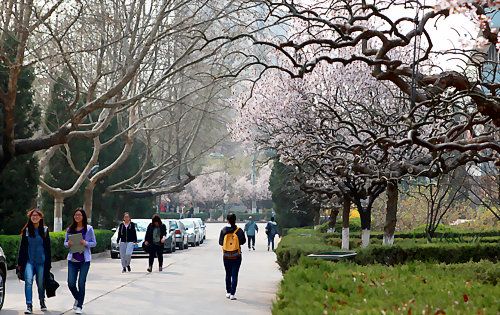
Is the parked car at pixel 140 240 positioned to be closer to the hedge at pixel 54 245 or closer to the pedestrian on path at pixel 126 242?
the hedge at pixel 54 245

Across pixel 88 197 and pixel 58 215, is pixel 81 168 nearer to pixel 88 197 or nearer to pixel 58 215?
pixel 88 197

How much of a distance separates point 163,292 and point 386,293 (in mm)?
8142

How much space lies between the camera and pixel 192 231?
133ft

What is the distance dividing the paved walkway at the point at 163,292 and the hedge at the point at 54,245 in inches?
20.3

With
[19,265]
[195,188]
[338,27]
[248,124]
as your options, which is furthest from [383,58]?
[195,188]

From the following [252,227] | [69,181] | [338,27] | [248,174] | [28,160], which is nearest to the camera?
[338,27]

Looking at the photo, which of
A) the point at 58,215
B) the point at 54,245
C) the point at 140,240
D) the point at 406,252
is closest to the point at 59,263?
the point at 54,245

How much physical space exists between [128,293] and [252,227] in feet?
69.0

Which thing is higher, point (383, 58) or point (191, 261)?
point (383, 58)

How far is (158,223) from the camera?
21609 millimetres

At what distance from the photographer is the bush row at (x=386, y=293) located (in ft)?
19.8

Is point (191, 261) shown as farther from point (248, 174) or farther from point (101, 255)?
point (248, 174)

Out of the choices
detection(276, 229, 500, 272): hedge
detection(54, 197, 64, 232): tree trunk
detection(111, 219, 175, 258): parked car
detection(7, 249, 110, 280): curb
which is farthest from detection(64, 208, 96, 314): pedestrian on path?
detection(54, 197, 64, 232): tree trunk

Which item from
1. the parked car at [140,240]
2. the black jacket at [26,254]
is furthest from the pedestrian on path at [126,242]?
the black jacket at [26,254]
